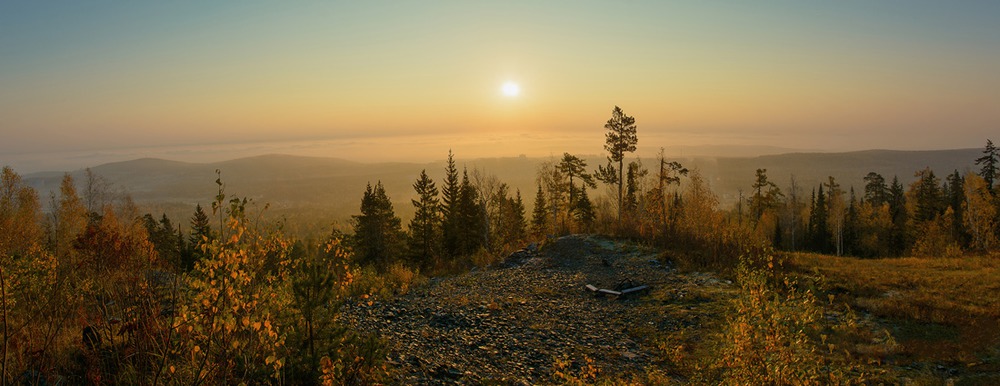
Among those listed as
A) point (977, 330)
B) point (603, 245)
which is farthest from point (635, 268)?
point (977, 330)

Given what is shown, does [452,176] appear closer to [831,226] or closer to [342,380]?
[342,380]

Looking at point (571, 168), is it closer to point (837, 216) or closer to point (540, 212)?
point (540, 212)

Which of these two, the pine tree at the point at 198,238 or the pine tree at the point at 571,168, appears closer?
the pine tree at the point at 198,238

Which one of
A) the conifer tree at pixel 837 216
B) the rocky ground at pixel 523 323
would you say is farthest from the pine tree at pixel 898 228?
the rocky ground at pixel 523 323

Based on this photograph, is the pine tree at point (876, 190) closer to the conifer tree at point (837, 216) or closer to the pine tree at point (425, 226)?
the conifer tree at point (837, 216)

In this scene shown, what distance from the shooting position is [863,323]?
1273 cm

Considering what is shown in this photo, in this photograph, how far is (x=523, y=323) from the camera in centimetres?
1450

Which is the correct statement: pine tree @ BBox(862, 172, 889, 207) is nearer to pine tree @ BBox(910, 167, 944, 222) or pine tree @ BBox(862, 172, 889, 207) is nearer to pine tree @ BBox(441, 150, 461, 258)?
pine tree @ BBox(910, 167, 944, 222)

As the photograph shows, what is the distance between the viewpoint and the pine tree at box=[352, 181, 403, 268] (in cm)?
4206

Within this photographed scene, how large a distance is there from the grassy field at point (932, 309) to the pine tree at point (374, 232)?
108 ft

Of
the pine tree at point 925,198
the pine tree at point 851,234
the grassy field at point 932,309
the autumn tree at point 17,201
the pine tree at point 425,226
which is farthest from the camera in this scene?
the pine tree at point 851,234

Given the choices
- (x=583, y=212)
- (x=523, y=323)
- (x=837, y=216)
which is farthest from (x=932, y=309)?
(x=837, y=216)

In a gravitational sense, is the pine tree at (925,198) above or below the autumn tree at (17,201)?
below

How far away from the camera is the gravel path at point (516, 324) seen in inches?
401
